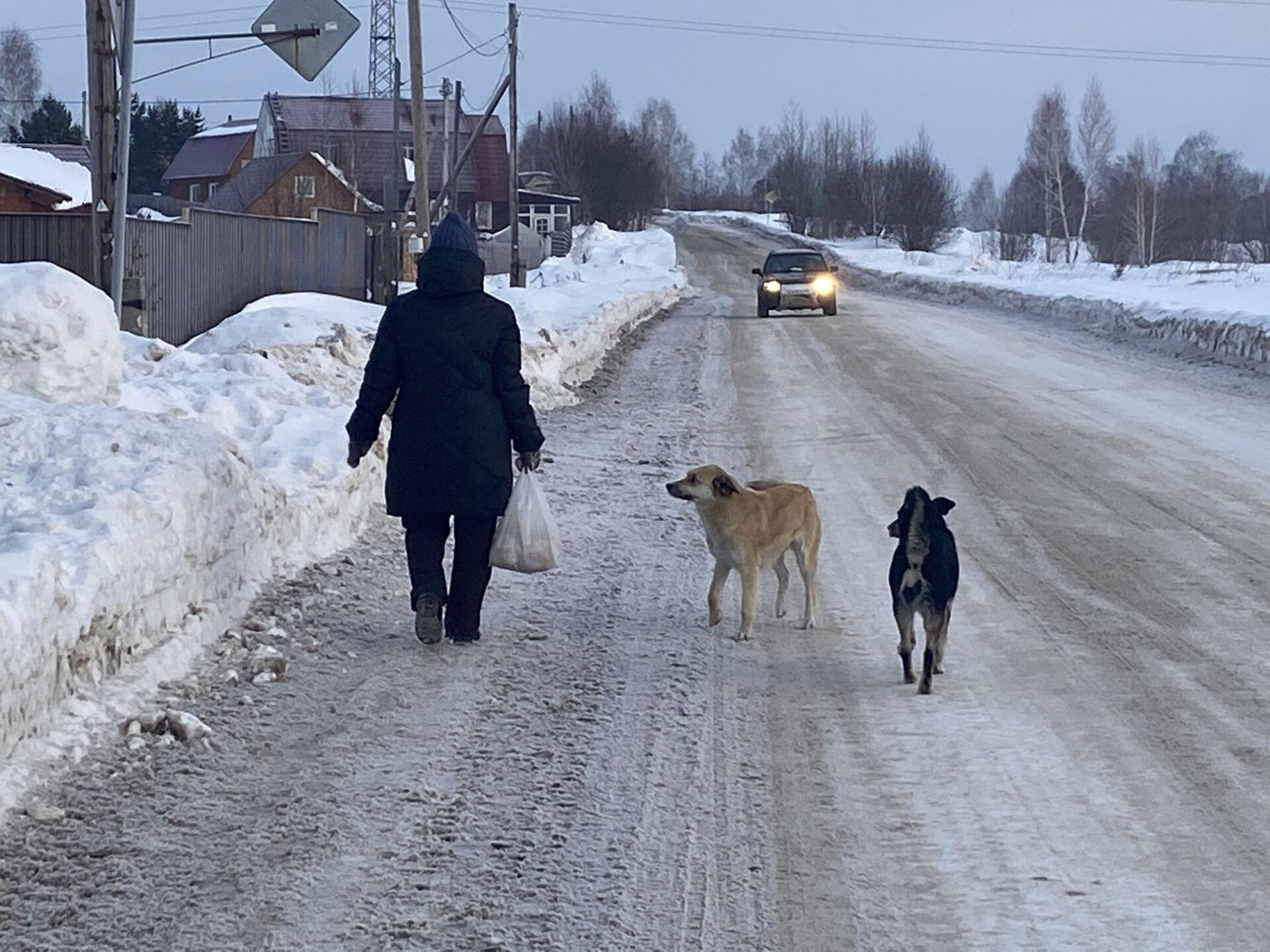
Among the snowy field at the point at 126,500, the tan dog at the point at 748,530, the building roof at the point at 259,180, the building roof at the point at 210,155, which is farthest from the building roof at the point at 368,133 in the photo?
the tan dog at the point at 748,530

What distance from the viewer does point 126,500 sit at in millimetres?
6602

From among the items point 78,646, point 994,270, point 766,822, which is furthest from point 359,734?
point 994,270

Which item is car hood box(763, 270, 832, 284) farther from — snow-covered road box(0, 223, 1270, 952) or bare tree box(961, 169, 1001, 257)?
bare tree box(961, 169, 1001, 257)

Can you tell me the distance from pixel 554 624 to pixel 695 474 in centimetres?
103

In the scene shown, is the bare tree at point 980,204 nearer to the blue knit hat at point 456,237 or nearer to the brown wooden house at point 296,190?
the brown wooden house at point 296,190

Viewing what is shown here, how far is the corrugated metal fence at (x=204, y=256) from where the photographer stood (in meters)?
19.0

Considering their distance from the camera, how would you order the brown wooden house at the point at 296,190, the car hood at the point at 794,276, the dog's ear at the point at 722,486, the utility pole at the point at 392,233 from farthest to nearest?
the brown wooden house at the point at 296,190 → the car hood at the point at 794,276 → the utility pole at the point at 392,233 → the dog's ear at the point at 722,486

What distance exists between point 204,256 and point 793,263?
55.8ft

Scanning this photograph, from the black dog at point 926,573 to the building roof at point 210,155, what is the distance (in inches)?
3122

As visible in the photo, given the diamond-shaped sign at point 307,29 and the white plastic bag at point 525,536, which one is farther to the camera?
the diamond-shaped sign at point 307,29

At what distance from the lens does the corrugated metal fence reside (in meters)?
19.0

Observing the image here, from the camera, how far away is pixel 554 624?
7.68 meters

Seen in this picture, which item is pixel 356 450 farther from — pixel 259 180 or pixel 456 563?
pixel 259 180

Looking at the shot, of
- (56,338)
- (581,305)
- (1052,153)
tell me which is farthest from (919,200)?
(56,338)
